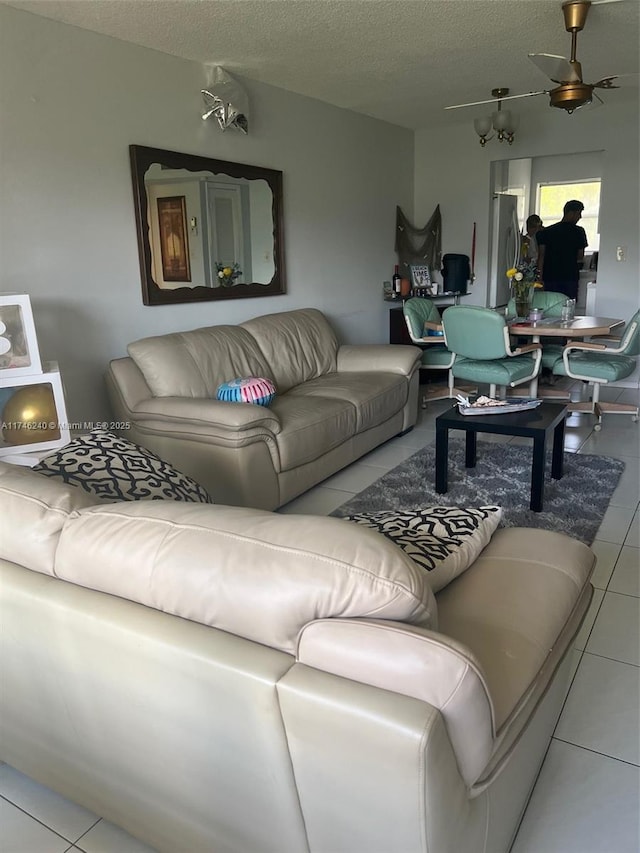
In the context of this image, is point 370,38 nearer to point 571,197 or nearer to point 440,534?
point 440,534

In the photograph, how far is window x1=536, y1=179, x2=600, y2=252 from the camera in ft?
31.8

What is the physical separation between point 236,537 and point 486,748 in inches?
20.4

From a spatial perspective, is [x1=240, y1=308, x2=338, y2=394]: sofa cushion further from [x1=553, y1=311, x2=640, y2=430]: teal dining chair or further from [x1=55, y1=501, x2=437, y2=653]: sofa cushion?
[x1=55, y1=501, x2=437, y2=653]: sofa cushion

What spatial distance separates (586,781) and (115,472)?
4.79 ft

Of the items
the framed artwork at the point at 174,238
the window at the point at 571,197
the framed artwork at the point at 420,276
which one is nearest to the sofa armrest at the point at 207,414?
the framed artwork at the point at 174,238

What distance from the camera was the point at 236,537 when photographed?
3.60ft

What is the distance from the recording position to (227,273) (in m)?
4.35

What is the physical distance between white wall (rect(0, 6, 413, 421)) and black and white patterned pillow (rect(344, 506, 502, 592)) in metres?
2.29

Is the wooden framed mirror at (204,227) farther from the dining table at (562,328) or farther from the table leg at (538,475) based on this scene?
the table leg at (538,475)

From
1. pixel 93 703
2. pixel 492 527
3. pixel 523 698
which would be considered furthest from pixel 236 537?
pixel 492 527

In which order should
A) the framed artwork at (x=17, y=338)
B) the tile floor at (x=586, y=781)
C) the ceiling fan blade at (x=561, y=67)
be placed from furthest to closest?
the ceiling fan blade at (x=561, y=67) → the framed artwork at (x=17, y=338) → the tile floor at (x=586, y=781)

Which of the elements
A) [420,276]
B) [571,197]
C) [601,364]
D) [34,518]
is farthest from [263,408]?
[571,197]

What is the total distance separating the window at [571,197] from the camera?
9.70 meters

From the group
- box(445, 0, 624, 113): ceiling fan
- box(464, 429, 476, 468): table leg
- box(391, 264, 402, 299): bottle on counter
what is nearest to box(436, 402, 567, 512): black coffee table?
box(464, 429, 476, 468): table leg
